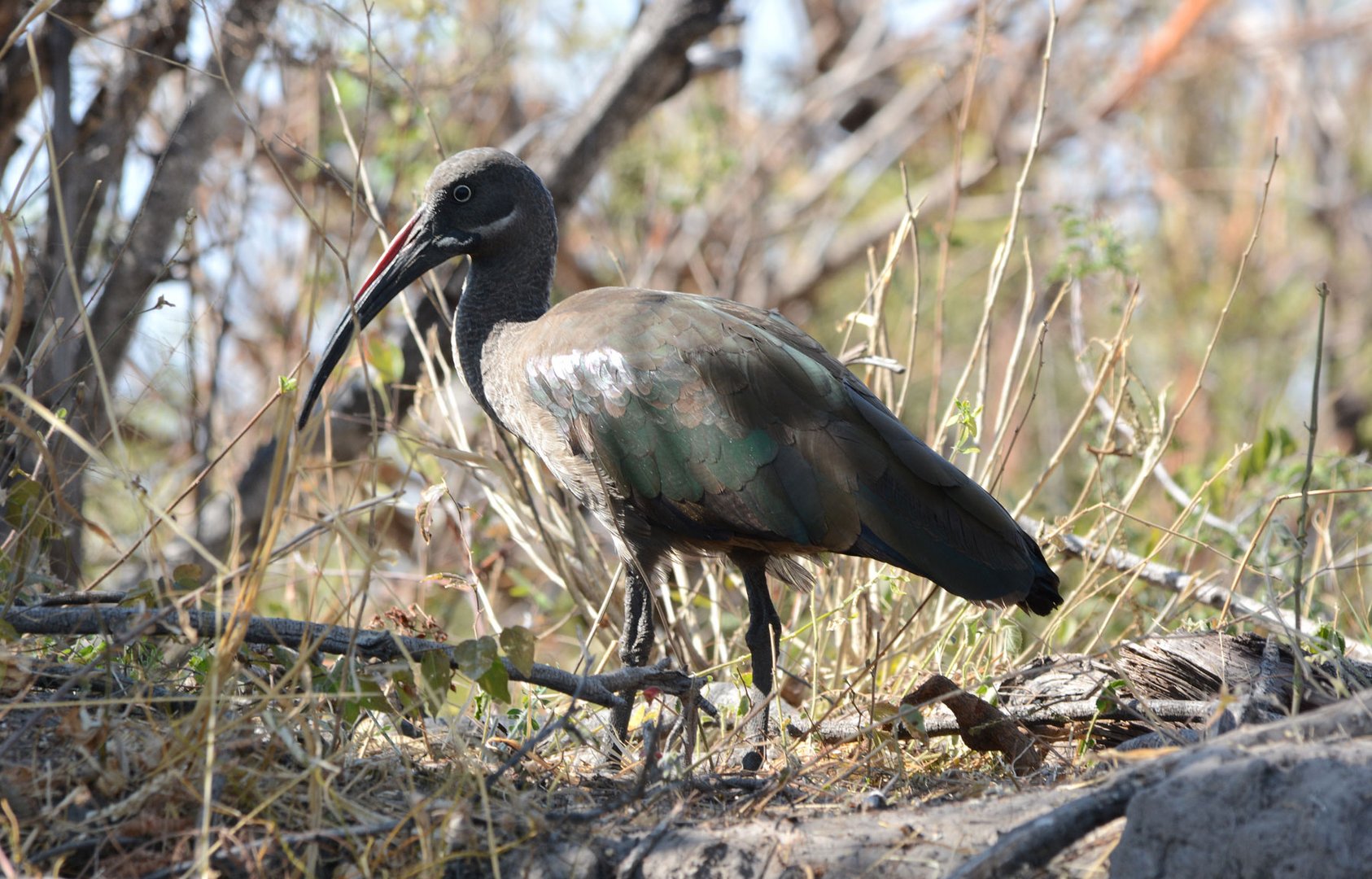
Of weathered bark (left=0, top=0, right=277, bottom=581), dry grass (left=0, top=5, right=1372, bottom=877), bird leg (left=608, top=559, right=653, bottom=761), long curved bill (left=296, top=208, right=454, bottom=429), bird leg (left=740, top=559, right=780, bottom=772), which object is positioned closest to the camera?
dry grass (left=0, top=5, right=1372, bottom=877)

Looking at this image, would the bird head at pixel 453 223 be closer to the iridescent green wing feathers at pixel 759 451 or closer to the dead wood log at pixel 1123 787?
the iridescent green wing feathers at pixel 759 451

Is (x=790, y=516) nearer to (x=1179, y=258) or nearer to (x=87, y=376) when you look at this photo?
(x=87, y=376)

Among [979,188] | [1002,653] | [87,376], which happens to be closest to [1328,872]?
[1002,653]

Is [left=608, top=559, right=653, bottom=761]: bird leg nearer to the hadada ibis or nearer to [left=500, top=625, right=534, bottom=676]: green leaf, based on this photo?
the hadada ibis

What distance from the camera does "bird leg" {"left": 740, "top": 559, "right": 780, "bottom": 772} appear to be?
11.4 ft

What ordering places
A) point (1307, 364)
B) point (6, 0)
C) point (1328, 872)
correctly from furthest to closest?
point (1307, 364), point (6, 0), point (1328, 872)

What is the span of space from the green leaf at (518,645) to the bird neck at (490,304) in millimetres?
1334

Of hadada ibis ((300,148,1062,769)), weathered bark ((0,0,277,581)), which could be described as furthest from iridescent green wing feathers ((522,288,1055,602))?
weathered bark ((0,0,277,581))

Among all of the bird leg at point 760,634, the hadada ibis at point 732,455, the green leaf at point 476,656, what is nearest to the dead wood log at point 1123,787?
the hadada ibis at point 732,455

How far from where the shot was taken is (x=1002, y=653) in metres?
3.70

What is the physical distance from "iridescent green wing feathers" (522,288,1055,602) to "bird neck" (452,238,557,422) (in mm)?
444

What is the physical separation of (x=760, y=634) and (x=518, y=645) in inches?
43.7

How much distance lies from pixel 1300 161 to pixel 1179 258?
4.27 ft

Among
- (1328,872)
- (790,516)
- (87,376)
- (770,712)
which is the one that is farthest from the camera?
(87,376)
